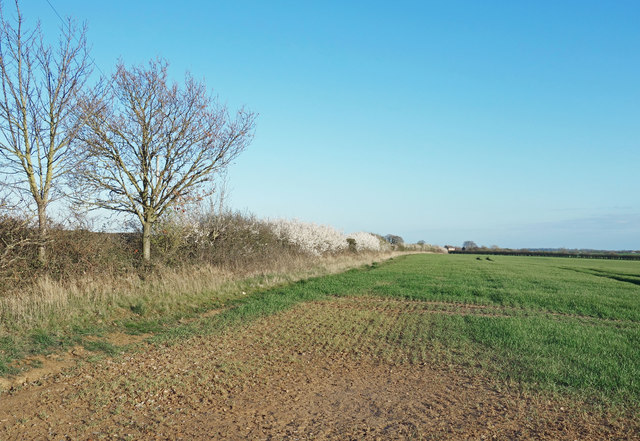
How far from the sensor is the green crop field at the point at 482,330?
299 inches

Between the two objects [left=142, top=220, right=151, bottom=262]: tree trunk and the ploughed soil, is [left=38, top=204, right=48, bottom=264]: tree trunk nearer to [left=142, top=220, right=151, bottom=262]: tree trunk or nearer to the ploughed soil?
[left=142, top=220, right=151, bottom=262]: tree trunk

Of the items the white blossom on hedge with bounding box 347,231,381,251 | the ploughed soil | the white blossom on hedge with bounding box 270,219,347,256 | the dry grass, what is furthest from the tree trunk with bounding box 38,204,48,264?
the white blossom on hedge with bounding box 347,231,381,251

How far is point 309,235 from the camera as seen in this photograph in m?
37.1

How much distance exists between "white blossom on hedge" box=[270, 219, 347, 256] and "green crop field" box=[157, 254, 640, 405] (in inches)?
577

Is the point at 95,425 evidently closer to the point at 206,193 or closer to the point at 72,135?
the point at 72,135

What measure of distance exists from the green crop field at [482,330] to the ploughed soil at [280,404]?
0.87m

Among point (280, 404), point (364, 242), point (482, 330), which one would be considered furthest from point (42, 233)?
point (364, 242)

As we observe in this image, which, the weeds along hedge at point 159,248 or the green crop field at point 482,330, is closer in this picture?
the green crop field at point 482,330

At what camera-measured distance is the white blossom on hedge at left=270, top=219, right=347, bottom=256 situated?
109 ft

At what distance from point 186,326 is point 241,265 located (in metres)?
10.9

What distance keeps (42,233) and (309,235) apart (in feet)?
86.1

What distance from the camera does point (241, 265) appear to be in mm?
21578

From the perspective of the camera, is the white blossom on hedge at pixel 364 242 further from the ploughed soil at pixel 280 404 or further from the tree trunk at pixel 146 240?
the ploughed soil at pixel 280 404

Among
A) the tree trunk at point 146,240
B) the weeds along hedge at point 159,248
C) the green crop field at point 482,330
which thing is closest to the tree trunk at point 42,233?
the weeds along hedge at point 159,248
